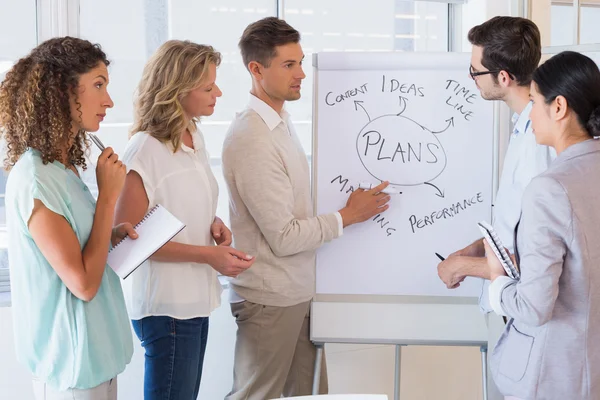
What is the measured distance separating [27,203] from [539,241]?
46.1 inches

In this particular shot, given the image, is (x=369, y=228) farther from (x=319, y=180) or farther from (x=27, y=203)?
(x=27, y=203)

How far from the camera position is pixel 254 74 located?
2283 mm

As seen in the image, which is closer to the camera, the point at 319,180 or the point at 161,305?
the point at 161,305

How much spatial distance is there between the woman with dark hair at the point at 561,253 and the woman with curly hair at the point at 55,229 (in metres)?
1.01

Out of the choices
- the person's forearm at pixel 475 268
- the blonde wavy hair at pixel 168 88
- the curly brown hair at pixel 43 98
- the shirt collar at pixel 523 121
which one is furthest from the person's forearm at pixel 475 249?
the curly brown hair at pixel 43 98

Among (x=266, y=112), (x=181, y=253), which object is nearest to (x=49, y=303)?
(x=181, y=253)

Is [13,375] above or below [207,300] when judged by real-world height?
below

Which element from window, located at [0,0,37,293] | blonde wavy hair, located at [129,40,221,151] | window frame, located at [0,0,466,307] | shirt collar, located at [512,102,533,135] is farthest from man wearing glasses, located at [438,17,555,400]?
window, located at [0,0,37,293]

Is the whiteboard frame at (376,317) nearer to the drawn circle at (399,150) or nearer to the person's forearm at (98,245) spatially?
the drawn circle at (399,150)

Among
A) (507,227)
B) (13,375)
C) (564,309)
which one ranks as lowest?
(13,375)

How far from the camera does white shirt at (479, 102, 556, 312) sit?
2.00 m

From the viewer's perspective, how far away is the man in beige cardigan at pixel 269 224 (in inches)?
86.0

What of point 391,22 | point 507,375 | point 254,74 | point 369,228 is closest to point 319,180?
point 369,228

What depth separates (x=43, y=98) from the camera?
1.60 m
